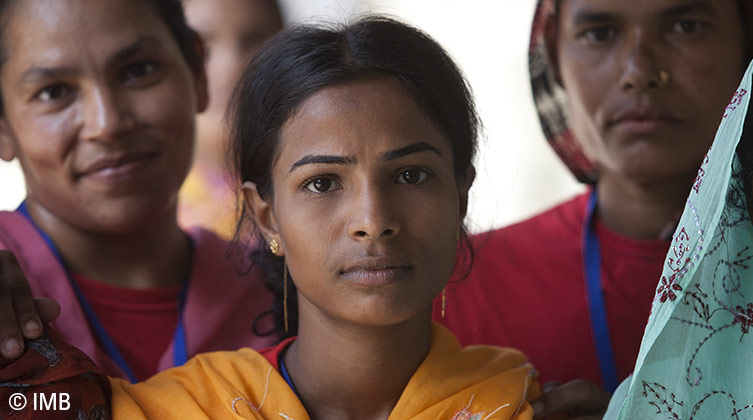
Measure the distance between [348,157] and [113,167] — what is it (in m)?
0.80

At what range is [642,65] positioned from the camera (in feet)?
8.39

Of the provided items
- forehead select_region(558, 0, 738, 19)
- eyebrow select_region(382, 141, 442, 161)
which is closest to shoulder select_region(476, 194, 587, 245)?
forehead select_region(558, 0, 738, 19)

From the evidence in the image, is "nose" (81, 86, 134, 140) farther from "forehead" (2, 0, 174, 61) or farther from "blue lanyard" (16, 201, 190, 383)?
"blue lanyard" (16, 201, 190, 383)

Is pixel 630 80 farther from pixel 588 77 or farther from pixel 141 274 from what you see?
pixel 141 274

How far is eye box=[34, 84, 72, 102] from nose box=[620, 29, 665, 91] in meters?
1.53

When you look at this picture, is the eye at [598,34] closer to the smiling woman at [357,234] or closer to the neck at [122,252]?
the smiling woman at [357,234]

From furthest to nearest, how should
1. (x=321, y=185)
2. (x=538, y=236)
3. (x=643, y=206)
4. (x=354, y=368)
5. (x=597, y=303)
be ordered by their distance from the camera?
(x=538, y=236)
(x=643, y=206)
(x=597, y=303)
(x=354, y=368)
(x=321, y=185)

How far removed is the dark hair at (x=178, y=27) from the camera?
7.83ft

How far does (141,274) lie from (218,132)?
5.56 ft

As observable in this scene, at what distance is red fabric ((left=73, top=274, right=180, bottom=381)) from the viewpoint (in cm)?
241

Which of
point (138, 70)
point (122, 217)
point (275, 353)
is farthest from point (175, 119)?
point (275, 353)

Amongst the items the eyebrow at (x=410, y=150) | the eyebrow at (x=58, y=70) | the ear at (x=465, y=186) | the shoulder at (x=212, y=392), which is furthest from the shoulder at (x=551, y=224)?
the eyebrow at (x=58, y=70)

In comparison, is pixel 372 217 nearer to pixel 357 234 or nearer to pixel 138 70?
pixel 357 234

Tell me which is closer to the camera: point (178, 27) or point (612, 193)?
point (178, 27)
